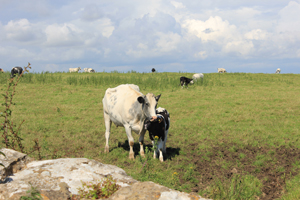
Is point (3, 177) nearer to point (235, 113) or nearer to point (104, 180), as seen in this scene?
point (104, 180)

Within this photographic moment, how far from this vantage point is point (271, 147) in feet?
34.7

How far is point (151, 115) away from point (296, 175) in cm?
506

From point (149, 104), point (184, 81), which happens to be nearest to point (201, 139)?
point (149, 104)

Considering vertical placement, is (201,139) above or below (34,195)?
below

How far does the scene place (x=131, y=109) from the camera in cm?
902

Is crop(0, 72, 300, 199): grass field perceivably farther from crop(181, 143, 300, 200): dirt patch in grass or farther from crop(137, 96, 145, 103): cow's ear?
crop(137, 96, 145, 103): cow's ear

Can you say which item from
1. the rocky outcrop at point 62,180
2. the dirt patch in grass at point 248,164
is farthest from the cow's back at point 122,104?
the rocky outcrop at point 62,180

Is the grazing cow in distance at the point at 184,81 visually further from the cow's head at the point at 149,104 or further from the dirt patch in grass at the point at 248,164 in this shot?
the cow's head at the point at 149,104

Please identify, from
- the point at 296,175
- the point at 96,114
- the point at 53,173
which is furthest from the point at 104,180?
the point at 96,114

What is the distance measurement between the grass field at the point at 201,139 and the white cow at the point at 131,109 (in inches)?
37.0

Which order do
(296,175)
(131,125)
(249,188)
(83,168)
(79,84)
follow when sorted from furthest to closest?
1. (79,84)
2. (131,125)
3. (296,175)
4. (249,188)
5. (83,168)

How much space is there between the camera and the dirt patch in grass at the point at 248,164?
7480 millimetres

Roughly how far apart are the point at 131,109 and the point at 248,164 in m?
4.62

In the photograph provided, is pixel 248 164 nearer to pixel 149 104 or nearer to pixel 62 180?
pixel 149 104
